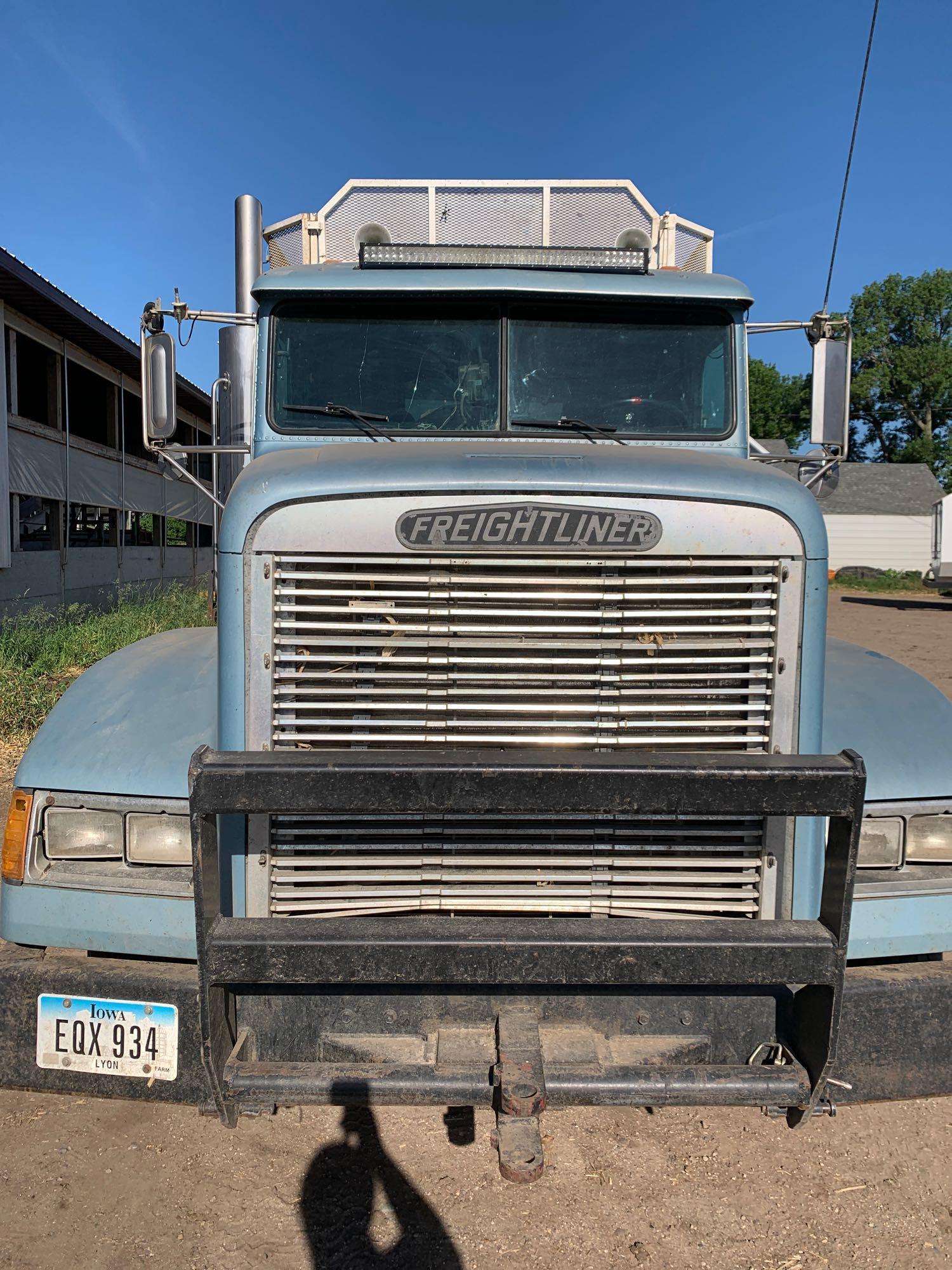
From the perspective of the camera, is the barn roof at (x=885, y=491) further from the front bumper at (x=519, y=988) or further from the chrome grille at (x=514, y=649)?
the front bumper at (x=519, y=988)

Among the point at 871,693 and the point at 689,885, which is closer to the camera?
the point at 689,885

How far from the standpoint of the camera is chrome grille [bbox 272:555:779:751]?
2.50m

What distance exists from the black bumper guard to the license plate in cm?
21

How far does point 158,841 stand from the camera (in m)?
2.77

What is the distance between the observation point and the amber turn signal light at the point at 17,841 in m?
2.75

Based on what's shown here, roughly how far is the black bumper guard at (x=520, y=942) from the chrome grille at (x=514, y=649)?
171mm

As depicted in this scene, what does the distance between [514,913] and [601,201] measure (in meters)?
3.48

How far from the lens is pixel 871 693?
10.8ft

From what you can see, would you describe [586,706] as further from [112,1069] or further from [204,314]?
[204,314]

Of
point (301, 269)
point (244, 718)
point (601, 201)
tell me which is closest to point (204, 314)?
point (301, 269)

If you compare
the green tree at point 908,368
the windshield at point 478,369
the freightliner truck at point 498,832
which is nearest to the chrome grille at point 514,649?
the freightliner truck at point 498,832

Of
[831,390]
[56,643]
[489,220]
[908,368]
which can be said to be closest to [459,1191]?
[831,390]

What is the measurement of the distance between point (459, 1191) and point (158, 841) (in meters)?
1.44

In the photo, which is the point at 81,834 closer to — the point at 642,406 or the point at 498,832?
the point at 498,832
